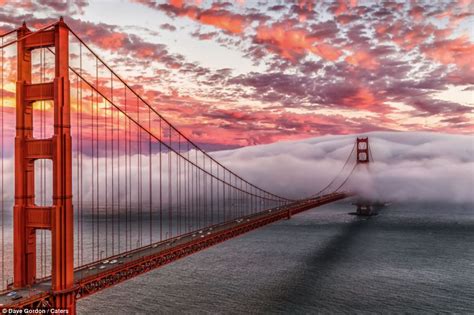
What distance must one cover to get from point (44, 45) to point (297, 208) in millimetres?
65260

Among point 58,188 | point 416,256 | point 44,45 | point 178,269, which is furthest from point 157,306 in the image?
point 416,256

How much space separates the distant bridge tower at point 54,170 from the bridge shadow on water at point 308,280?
83.8ft

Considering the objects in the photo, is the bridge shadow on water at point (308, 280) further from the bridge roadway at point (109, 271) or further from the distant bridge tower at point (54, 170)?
the distant bridge tower at point (54, 170)

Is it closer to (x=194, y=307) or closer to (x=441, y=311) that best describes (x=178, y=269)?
(x=194, y=307)

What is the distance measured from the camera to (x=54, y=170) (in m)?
26.1

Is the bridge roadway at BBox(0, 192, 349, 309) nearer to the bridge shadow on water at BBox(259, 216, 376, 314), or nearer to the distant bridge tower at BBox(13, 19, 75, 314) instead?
the distant bridge tower at BBox(13, 19, 75, 314)

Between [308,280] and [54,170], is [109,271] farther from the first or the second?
[308,280]

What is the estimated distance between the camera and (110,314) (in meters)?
45.4

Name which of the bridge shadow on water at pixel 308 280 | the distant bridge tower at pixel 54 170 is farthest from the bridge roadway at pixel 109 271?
the bridge shadow on water at pixel 308 280

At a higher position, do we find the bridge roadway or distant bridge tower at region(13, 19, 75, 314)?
distant bridge tower at region(13, 19, 75, 314)

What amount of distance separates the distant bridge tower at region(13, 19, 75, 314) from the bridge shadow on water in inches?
1006

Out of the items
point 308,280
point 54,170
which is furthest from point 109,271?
point 308,280

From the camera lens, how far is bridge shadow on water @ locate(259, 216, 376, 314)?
4803 cm

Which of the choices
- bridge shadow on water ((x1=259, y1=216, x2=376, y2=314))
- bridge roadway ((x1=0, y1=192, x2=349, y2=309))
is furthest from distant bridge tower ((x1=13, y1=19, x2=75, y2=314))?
bridge shadow on water ((x1=259, y1=216, x2=376, y2=314))
